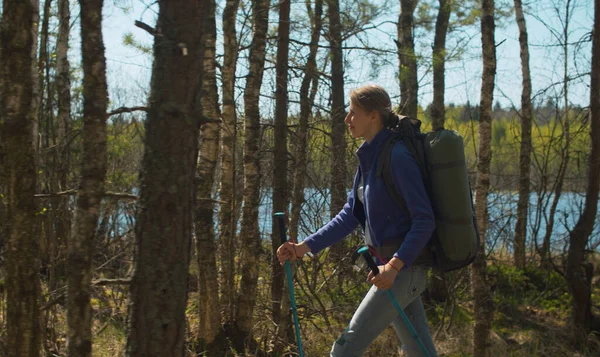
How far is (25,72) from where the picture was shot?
3828 millimetres

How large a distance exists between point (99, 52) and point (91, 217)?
0.79m

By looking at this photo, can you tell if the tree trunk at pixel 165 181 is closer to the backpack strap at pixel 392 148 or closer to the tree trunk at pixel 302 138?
the backpack strap at pixel 392 148

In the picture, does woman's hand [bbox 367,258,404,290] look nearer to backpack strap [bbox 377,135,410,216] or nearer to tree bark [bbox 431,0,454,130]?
backpack strap [bbox 377,135,410,216]

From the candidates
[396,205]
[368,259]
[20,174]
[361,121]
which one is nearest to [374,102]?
[361,121]

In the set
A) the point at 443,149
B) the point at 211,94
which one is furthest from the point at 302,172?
the point at 443,149

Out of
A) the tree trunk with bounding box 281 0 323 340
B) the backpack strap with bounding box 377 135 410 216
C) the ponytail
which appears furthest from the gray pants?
the tree trunk with bounding box 281 0 323 340

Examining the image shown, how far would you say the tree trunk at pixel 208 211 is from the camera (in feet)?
16.7

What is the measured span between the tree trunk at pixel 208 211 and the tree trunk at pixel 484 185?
2.38 m

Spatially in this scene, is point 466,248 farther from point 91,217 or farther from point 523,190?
point 523,190

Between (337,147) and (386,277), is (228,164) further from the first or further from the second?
(386,277)

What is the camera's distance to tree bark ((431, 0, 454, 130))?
7.77 metres

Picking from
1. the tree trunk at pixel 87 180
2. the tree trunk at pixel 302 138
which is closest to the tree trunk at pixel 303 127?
the tree trunk at pixel 302 138

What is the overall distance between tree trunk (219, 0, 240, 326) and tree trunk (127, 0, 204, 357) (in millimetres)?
2705

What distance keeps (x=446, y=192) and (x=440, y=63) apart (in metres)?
5.61
